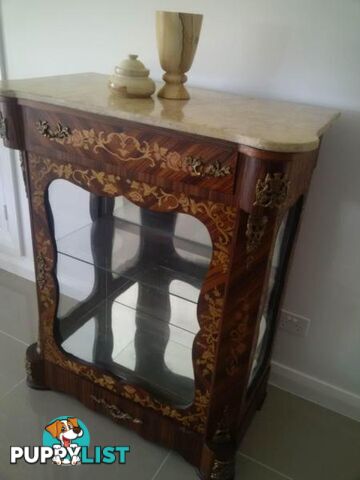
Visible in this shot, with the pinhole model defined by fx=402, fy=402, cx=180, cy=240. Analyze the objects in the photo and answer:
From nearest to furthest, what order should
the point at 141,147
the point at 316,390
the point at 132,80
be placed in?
the point at 141,147 < the point at 132,80 < the point at 316,390

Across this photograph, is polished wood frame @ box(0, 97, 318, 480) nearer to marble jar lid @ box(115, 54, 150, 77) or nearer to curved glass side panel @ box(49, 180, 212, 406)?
curved glass side panel @ box(49, 180, 212, 406)

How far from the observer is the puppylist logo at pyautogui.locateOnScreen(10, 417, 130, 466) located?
1.31 metres

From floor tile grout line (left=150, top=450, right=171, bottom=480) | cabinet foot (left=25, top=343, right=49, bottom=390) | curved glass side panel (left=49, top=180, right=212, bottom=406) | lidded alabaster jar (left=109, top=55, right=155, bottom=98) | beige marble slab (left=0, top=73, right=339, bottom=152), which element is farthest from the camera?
cabinet foot (left=25, top=343, right=49, bottom=390)

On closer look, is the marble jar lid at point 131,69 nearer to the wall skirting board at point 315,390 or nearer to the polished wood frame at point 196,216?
the polished wood frame at point 196,216

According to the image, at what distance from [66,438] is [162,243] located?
771 mm

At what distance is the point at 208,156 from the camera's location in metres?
0.87

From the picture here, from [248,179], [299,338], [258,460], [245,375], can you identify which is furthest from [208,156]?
[258,460]

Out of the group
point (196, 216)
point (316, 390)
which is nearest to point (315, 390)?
point (316, 390)

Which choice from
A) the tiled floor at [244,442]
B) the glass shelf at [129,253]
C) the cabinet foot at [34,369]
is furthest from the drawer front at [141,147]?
the tiled floor at [244,442]

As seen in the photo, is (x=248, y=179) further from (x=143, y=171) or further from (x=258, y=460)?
(x=258, y=460)

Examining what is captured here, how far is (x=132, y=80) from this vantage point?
3.47 ft

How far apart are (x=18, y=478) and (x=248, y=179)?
115cm

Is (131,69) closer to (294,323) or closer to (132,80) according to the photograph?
(132,80)

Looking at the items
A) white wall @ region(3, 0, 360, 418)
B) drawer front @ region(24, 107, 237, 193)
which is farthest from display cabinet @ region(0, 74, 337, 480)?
white wall @ region(3, 0, 360, 418)
